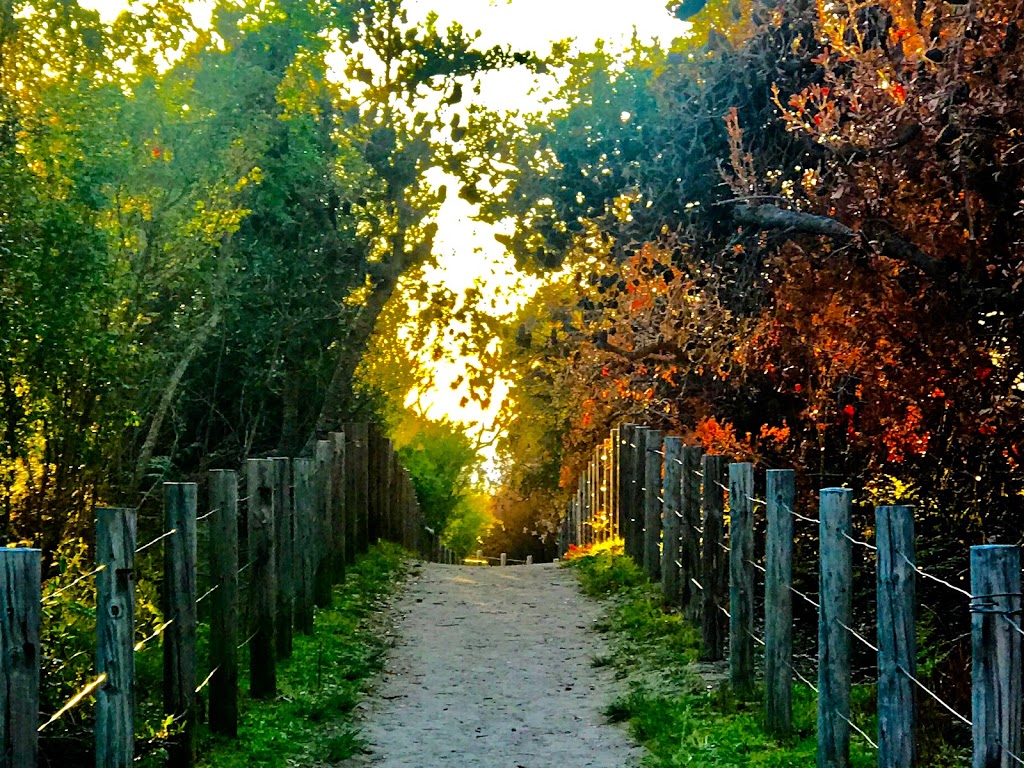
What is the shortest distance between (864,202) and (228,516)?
4.87 m

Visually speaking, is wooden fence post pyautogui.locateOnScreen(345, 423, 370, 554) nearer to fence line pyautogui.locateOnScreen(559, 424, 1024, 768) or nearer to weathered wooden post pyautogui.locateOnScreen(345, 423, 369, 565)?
weathered wooden post pyautogui.locateOnScreen(345, 423, 369, 565)

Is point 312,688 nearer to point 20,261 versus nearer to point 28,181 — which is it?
point 20,261

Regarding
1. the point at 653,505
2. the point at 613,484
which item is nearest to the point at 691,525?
the point at 653,505

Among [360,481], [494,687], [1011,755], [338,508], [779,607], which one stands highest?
[360,481]

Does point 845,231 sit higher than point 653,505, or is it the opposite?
point 845,231

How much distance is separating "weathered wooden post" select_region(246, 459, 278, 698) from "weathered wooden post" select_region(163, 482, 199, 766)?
5.72 ft

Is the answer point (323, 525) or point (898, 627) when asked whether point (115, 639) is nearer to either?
point (898, 627)

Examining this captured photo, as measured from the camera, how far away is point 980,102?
27.1 feet

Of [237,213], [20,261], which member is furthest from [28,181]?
[237,213]

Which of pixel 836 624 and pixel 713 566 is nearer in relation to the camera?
pixel 836 624

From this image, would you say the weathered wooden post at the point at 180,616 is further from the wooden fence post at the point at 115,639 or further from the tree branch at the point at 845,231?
the tree branch at the point at 845,231

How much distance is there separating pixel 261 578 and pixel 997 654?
18.2 ft

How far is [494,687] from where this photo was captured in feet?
34.4

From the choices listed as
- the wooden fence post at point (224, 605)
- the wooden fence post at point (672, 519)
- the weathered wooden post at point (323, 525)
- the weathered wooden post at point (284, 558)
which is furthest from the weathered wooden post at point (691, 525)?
the wooden fence post at point (224, 605)
